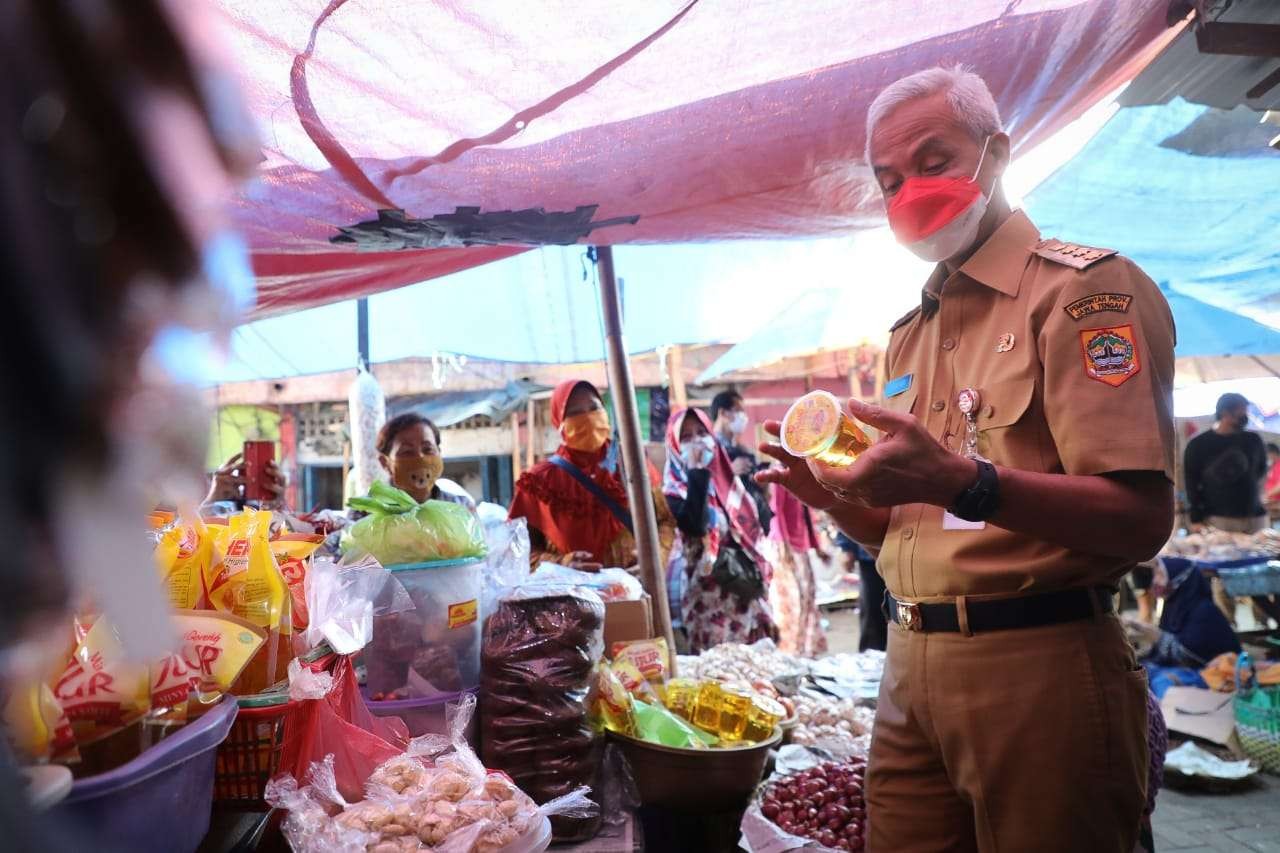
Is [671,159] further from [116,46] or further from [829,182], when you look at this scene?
[116,46]

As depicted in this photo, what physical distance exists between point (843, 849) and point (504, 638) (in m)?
1.27

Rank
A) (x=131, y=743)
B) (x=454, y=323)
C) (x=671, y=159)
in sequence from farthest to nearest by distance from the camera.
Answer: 1. (x=454, y=323)
2. (x=671, y=159)
3. (x=131, y=743)

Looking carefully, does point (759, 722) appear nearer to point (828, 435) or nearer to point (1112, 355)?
point (828, 435)

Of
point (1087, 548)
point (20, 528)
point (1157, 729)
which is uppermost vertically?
point (20, 528)

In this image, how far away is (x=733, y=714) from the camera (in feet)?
7.82

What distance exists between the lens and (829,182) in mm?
2922

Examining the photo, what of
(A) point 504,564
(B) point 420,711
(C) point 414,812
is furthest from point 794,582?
(C) point 414,812

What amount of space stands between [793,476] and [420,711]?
1.07m

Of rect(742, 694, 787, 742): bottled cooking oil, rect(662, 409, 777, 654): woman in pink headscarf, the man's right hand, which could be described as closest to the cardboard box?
rect(742, 694, 787, 742): bottled cooking oil

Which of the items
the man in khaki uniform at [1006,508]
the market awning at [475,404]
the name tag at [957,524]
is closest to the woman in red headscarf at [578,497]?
the man in khaki uniform at [1006,508]

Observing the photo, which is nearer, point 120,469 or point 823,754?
point 120,469

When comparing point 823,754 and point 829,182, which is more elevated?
point 829,182

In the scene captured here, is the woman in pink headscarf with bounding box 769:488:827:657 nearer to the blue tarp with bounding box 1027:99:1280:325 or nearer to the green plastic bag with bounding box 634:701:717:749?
the blue tarp with bounding box 1027:99:1280:325

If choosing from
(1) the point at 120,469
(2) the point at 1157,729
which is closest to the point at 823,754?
(2) the point at 1157,729
